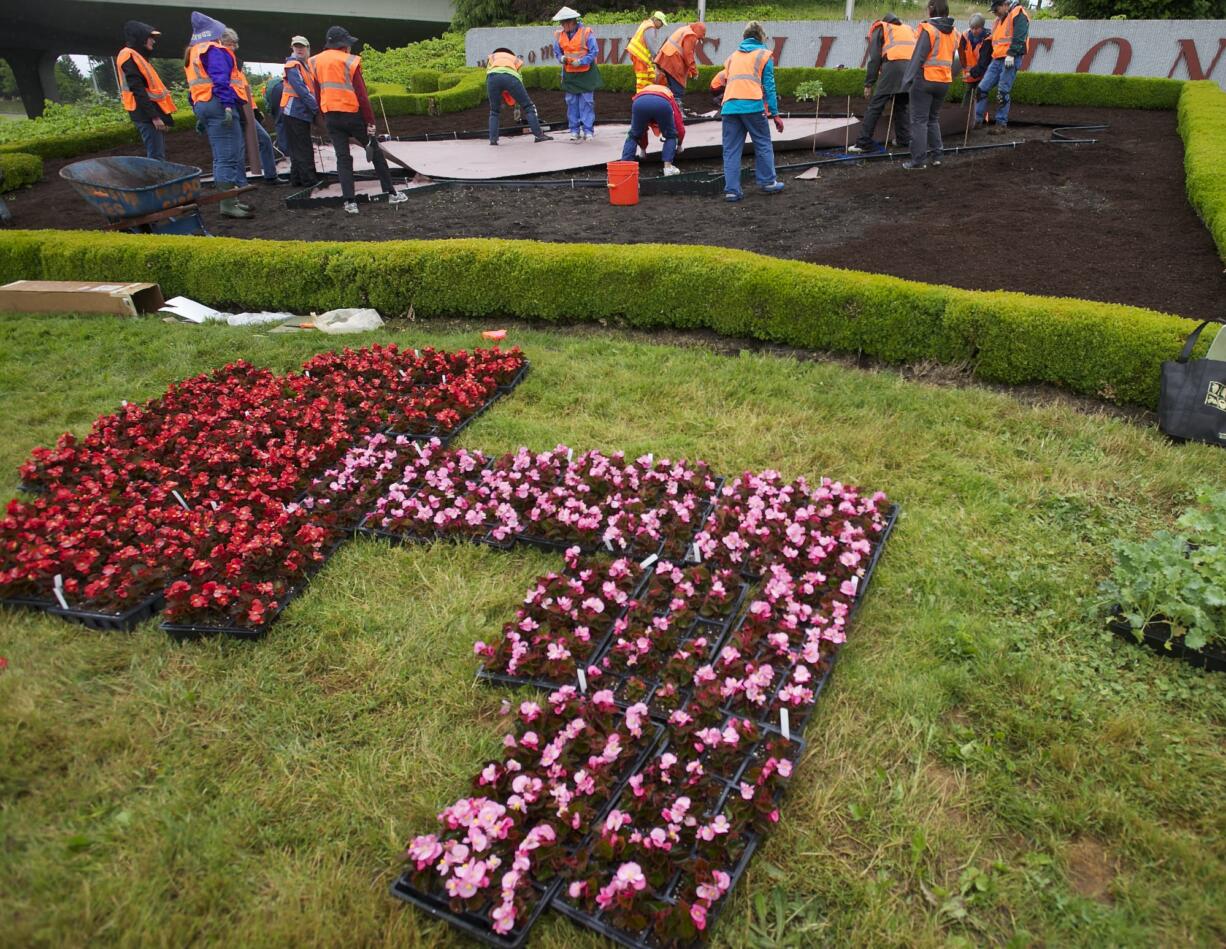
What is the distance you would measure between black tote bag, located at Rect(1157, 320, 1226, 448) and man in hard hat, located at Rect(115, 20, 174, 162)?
1192cm

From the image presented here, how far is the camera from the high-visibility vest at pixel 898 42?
10578mm

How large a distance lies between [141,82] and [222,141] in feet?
4.22

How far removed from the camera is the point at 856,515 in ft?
13.1

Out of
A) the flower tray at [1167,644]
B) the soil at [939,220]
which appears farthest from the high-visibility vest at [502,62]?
the flower tray at [1167,644]

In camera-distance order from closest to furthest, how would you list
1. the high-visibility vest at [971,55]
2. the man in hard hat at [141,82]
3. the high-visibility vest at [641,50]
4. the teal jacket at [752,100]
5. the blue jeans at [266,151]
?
the teal jacket at [752,100], the man in hard hat at [141,82], the high-visibility vest at [641,50], the high-visibility vest at [971,55], the blue jeans at [266,151]

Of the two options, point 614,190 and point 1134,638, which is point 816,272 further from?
point 614,190

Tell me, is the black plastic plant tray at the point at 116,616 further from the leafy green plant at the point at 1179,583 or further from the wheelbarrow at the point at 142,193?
the wheelbarrow at the point at 142,193

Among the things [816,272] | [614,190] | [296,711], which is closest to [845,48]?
[614,190]

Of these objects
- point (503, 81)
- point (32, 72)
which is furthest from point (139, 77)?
point (32, 72)

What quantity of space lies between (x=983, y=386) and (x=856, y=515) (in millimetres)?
2264

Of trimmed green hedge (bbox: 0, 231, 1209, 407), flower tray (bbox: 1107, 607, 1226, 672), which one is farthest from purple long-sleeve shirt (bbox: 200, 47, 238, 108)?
flower tray (bbox: 1107, 607, 1226, 672)

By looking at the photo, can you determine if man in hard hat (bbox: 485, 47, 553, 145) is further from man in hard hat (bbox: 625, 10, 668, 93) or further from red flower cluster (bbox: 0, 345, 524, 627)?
red flower cluster (bbox: 0, 345, 524, 627)

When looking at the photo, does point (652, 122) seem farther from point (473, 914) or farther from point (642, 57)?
point (473, 914)

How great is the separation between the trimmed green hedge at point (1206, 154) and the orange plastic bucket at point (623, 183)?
622 cm
